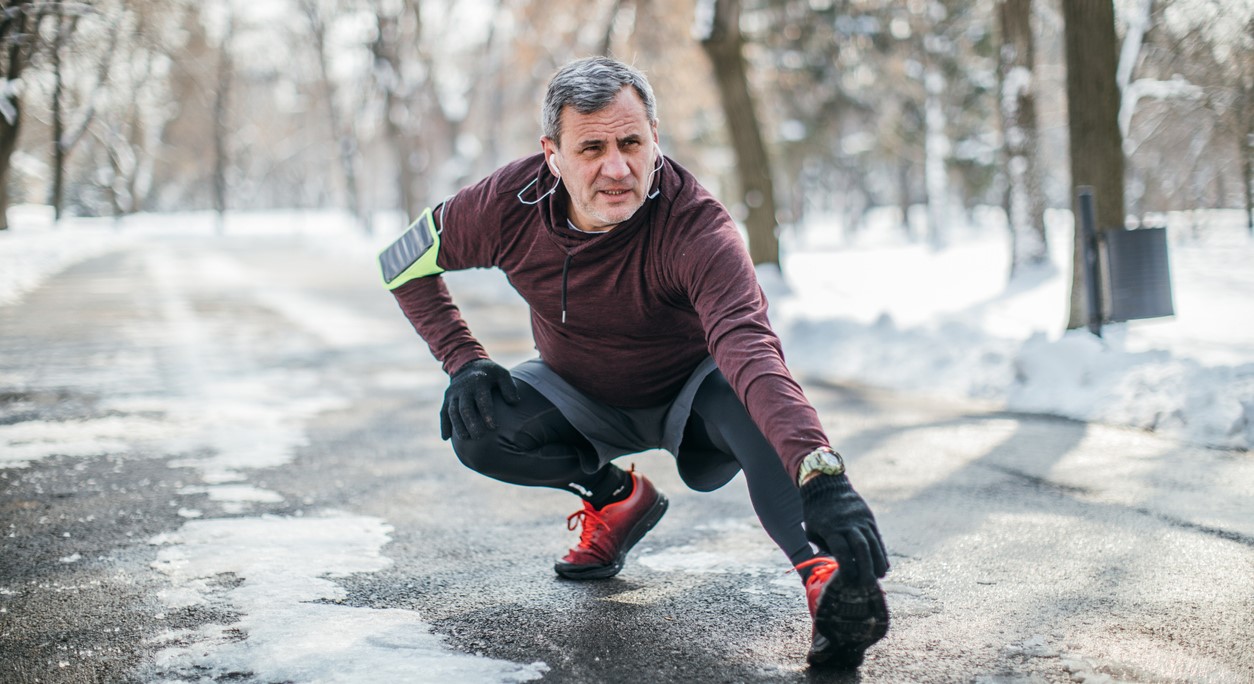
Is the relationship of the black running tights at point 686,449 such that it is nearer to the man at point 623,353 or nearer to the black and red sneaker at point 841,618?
the man at point 623,353

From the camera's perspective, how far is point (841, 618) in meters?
2.46

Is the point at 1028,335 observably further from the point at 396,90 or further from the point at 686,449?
the point at 396,90

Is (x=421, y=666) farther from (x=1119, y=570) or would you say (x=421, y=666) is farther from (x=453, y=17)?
(x=453, y=17)

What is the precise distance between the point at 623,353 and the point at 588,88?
2.57ft

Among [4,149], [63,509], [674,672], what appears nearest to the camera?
[674,672]

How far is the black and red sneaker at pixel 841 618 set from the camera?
7.97 ft

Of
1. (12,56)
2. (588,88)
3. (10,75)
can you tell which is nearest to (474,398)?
(588,88)

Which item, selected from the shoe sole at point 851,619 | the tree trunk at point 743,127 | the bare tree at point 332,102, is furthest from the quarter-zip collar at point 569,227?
the bare tree at point 332,102

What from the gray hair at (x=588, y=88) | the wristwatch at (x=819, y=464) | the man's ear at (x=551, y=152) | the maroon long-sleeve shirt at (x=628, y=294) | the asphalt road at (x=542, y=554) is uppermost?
the gray hair at (x=588, y=88)

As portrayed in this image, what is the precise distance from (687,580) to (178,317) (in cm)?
1110

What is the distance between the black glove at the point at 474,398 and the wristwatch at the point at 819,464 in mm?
1127

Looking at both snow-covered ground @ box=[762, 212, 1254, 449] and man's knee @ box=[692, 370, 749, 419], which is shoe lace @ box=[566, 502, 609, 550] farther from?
snow-covered ground @ box=[762, 212, 1254, 449]

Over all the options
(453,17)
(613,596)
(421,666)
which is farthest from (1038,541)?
(453,17)

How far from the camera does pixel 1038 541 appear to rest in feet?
12.7
